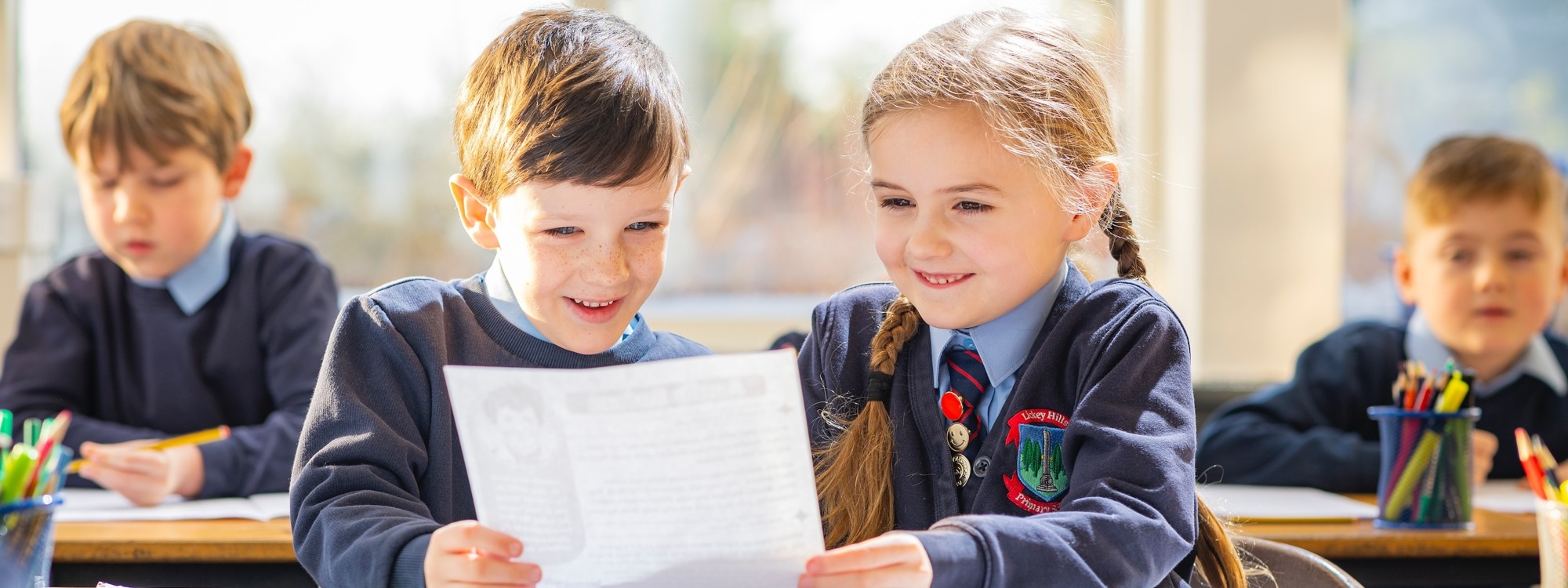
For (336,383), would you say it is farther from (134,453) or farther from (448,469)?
(134,453)

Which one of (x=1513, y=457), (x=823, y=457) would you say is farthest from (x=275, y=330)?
(x=1513, y=457)

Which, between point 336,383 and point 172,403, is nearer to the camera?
point 336,383

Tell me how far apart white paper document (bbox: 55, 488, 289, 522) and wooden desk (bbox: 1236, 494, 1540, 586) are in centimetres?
117

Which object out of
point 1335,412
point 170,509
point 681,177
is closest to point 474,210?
point 681,177

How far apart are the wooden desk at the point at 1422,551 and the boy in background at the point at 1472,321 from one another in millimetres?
543

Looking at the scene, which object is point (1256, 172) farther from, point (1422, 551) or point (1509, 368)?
point (1422, 551)

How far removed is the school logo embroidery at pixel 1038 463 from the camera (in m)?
1.10

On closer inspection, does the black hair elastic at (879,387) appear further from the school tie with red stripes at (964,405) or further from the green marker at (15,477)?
the green marker at (15,477)

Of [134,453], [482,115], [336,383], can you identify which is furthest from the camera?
[134,453]

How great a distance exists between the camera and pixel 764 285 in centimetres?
325

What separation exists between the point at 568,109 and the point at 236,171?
45.9 inches

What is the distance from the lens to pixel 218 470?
5.79 feet

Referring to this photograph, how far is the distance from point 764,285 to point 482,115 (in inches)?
80.7

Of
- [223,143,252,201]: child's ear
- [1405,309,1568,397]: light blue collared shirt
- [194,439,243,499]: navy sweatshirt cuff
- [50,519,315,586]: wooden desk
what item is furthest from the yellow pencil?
[1405,309,1568,397]: light blue collared shirt
